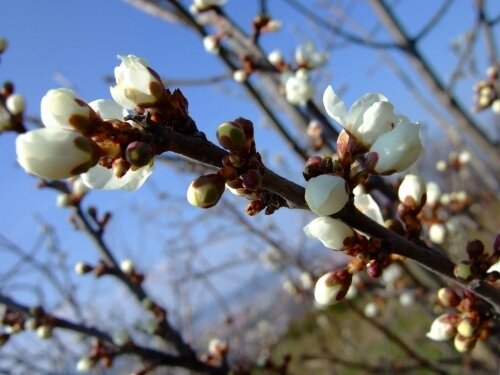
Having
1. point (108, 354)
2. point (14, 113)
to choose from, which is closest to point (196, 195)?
point (14, 113)

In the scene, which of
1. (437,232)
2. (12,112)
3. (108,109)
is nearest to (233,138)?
(108,109)

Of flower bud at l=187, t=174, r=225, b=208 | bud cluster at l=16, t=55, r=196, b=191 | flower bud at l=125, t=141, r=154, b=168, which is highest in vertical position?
bud cluster at l=16, t=55, r=196, b=191

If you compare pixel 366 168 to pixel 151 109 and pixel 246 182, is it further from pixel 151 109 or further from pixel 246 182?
pixel 151 109

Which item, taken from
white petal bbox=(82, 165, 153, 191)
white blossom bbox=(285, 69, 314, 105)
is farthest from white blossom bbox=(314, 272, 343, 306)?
white blossom bbox=(285, 69, 314, 105)

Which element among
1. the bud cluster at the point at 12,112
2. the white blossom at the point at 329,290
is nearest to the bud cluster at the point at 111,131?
the white blossom at the point at 329,290

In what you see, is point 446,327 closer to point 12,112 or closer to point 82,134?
point 82,134

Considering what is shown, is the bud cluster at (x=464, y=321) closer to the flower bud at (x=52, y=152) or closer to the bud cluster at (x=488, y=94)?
the flower bud at (x=52, y=152)

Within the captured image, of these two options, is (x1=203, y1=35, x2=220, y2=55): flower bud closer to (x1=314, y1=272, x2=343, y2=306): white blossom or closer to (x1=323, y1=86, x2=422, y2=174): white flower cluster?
(x1=323, y1=86, x2=422, y2=174): white flower cluster
